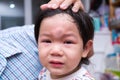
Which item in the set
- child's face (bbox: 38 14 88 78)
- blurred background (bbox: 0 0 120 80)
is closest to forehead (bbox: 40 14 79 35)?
child's face (bbox: 38 14 88 78)

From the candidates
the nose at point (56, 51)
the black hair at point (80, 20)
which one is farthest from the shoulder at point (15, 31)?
the nose at point (56, 51)

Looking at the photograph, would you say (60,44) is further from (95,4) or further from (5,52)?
(95,4)

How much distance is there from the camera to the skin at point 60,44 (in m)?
0.78

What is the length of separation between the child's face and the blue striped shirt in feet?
0.62

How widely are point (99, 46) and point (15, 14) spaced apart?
1.20 m

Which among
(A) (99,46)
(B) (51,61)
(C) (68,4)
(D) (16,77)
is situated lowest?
(A) (99,46)

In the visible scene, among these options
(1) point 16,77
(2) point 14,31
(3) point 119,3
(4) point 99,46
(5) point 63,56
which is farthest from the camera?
(4) point 99,46

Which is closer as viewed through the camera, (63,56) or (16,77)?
(63,56)

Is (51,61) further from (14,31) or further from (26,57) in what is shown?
(14,31)

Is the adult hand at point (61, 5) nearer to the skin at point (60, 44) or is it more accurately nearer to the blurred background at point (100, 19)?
the skin at point (60, 44)

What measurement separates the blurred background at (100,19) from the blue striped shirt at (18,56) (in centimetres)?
208

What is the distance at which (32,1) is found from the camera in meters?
3.39

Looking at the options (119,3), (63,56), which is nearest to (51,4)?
(63,56)

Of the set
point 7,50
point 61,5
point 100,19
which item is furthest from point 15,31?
point 100,19
